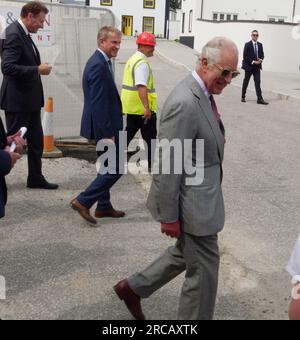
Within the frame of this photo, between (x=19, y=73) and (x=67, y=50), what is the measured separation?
3133 mm

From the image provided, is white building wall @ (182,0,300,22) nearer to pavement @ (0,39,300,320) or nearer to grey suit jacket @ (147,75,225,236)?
pavement @ (0,39,300,320)

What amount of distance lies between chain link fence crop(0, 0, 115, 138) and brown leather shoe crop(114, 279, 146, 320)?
17.3 ft

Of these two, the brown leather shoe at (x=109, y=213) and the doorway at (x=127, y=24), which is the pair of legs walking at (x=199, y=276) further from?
the doorway at (x=127, y=24)

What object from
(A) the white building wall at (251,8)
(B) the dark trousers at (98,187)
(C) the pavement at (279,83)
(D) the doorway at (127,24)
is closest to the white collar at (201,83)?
(B) the dark trousers at (98,187)

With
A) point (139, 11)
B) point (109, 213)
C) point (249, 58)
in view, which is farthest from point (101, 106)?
point (139, 11)

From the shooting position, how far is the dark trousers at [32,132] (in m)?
5.54

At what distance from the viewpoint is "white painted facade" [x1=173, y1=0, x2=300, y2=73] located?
82.8 ft

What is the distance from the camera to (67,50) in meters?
8.14

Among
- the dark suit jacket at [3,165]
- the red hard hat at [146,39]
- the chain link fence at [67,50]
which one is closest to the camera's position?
the dark suit jacket at [3,165]

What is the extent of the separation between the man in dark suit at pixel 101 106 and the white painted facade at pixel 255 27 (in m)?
22.0

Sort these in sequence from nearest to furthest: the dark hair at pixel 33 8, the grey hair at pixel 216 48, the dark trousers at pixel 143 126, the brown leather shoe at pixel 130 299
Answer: the grey hair at pixel 216 48 → the brown leather shoe at pixel 130 299 → the dark hair at pixel 33 8 → the dark trousers at pixel 143 126

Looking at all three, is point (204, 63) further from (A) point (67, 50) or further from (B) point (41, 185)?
(A) point (67, 50)

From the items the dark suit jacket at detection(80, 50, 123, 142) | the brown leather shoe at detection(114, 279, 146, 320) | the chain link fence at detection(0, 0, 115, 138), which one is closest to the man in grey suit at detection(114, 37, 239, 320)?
the brown leather shoe at detection(114, 279, 146, 320)
